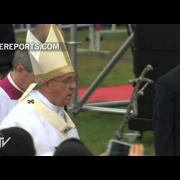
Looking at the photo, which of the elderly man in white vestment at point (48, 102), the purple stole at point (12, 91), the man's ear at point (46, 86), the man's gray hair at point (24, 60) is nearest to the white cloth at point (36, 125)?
the elderly man in white vestment at point (48, 102)

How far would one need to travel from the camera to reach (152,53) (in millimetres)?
6938

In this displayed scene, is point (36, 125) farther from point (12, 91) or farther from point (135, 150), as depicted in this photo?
point (12, 91)

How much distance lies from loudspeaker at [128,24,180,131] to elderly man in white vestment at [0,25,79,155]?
150 inches

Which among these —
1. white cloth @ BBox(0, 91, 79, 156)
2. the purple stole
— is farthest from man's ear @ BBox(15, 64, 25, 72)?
white cloth @ BBox(0, 91, 79, 156)

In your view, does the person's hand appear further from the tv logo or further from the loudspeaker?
the loudspeaker

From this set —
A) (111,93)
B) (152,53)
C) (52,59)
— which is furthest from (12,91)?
(111,93)

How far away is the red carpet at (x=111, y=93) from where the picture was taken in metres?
9.97

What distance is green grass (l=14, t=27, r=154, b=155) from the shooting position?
741 cm

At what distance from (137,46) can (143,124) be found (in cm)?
97

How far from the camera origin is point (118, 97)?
1003 centimetres

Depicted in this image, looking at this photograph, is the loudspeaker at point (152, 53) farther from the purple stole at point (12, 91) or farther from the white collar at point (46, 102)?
the white collar at point (46, 102)

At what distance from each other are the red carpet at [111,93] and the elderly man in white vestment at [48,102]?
22.5ft
